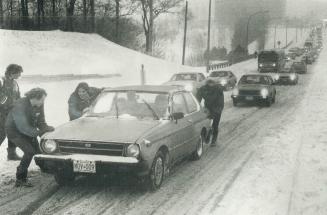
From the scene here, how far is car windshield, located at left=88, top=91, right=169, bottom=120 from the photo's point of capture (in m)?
8.38

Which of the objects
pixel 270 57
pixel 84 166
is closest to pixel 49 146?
pixel 84 166

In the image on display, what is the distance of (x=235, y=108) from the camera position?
21141 millimetres

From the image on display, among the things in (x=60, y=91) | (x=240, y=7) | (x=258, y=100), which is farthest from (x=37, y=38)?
(x=240, y=7)

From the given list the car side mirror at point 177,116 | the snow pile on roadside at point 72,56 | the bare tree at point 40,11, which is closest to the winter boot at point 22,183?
the car side mirror at point 177,116

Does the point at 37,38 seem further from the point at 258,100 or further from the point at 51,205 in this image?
the point at 51,205

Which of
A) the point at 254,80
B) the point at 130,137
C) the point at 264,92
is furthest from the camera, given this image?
the point at 254,80

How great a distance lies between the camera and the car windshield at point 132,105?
8.38 meters

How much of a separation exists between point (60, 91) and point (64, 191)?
54.6 ft

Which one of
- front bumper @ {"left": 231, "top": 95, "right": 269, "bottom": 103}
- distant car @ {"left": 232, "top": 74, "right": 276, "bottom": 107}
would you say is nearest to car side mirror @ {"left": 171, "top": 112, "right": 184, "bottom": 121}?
distant car @ {"left": 232, "top": 74, "right": 276, "bottom": 107}

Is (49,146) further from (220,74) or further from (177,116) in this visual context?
(220,74)

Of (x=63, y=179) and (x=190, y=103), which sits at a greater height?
(x=190, y=103)

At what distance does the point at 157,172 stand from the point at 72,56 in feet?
123

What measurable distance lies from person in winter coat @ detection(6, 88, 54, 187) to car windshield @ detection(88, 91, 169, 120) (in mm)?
1120

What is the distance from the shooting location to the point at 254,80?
2373cm
